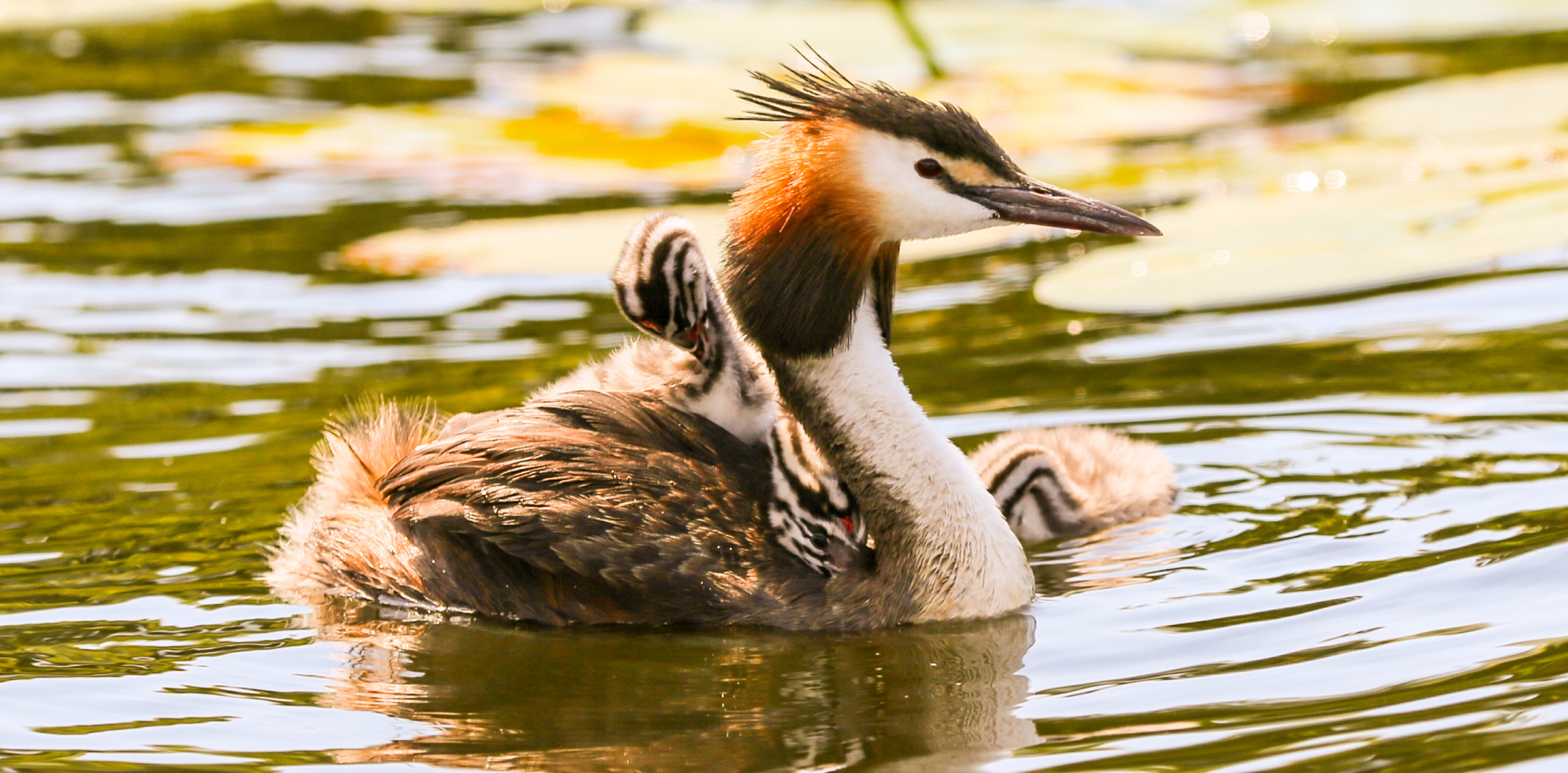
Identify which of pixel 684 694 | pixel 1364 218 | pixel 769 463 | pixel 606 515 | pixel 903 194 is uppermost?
pixel 1364 218

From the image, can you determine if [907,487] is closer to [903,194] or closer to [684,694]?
[903,194]

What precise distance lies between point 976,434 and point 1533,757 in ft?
11.4

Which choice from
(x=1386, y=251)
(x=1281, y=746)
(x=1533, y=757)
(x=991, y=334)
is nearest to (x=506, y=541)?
(x=1281, y=746)

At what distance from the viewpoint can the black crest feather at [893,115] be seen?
5902 mm

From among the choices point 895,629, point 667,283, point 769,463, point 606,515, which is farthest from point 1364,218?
point 606,515

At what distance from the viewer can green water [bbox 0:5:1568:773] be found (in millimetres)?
4922

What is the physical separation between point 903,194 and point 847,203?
16 cm

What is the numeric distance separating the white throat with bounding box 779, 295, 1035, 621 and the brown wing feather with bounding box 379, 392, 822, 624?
0.27m

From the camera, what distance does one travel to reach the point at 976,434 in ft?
25.4

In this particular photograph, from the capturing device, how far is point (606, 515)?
582 cm

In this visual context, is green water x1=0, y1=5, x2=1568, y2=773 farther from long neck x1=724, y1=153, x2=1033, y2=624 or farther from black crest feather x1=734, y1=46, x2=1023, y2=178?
black crest feather x1=734, y1=46, x2=1023, y2=178

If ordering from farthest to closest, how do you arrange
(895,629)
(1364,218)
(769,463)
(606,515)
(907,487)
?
(1364,218)
(769,463)
(907,487)
(895,629)
(606,515)

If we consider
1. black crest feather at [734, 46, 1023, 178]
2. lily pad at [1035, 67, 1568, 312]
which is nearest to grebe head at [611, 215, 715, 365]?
black crest feather at [734, 46, 1023, 178]

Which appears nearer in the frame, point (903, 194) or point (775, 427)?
point (903, 194)
